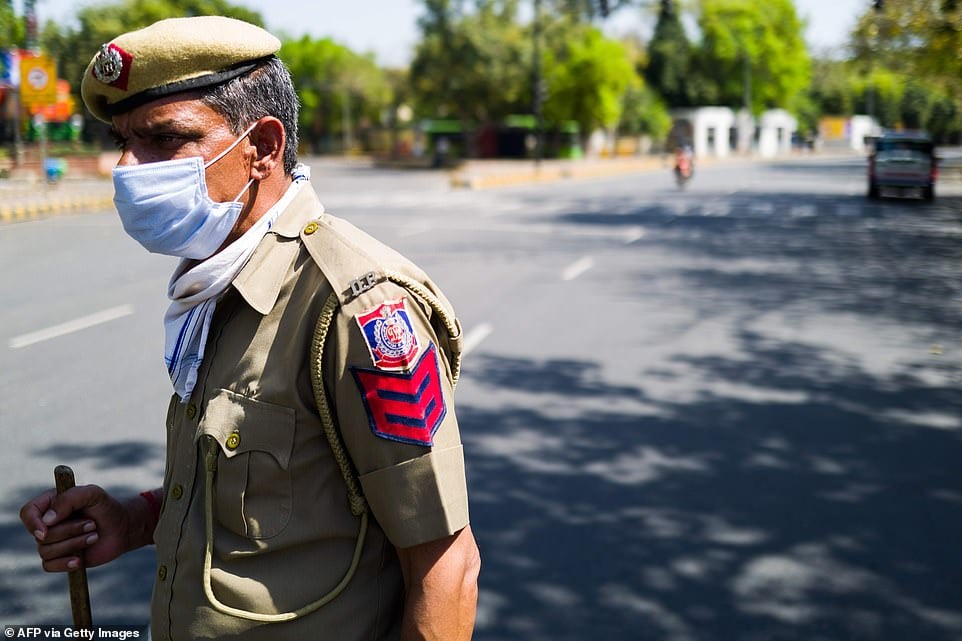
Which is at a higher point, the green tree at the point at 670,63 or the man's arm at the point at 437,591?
the green tree at the point at 670,63

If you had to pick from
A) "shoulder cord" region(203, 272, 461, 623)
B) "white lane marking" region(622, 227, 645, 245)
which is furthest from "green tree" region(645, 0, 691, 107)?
"shoulder cord" region(203, 272, 461, 623)

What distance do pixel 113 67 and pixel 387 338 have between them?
25.1 inches

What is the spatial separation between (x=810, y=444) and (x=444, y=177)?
37494 millimetres

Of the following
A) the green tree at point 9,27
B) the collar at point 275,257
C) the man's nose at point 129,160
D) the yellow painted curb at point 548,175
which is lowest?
the yellow painted curb at point 548,175

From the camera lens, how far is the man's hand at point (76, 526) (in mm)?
1766

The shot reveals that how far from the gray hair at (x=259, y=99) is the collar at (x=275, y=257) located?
0.09 metres

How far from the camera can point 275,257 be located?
62.4 inches

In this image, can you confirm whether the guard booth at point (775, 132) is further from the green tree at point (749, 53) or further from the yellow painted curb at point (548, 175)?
the yellow painted curb at point (548, 175)

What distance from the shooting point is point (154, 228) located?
1.67m

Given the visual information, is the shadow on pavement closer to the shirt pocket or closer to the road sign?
the shirt pocket

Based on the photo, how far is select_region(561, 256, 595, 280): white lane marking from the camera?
12.2m

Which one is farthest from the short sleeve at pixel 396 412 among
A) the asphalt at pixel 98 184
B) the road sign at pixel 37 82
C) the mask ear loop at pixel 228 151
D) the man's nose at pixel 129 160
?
the road sign at pixel 37 82

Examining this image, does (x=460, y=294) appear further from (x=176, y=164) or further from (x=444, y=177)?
(x=444, y=177)

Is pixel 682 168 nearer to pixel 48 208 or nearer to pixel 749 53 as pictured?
pixel 48 208
